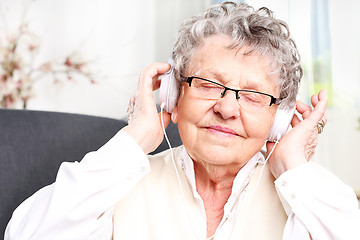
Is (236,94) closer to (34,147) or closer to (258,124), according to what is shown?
(258,124)

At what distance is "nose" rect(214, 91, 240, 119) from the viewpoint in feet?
3.92

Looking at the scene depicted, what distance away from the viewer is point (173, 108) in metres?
1.34

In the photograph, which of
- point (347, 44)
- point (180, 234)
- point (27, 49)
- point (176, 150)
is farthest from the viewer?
Result: point (27, 49)

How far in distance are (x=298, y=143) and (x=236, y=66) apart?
289mm

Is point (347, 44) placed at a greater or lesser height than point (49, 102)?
greater

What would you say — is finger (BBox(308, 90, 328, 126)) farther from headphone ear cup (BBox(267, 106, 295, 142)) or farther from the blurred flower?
the blurred flower

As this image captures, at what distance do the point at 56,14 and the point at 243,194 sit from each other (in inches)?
101

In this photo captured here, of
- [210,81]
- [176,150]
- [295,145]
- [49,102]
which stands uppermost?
[210,81]

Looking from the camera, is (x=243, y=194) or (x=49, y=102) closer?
(x=243, y=194)

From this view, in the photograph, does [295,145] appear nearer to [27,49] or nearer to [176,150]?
[176,150]

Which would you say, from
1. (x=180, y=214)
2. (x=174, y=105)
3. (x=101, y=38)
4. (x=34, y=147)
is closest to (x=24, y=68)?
(x=101, y=38)

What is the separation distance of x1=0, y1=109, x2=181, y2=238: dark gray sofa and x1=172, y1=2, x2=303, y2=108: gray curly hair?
0.52 m

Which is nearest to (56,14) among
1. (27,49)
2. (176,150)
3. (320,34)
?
(27,49)

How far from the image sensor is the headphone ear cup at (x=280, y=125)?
1276mm
